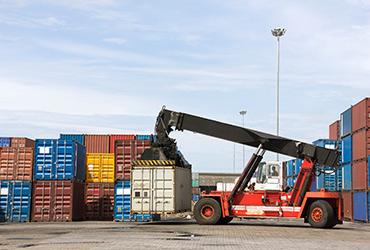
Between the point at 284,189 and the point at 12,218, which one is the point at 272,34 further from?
the point at 12,218

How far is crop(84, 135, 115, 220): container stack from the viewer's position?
33875 mm

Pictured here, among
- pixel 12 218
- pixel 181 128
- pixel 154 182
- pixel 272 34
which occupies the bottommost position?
pixel 12 218

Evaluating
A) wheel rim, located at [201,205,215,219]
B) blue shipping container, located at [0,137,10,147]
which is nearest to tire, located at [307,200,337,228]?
wheel rim, located at [201,205,215,219]

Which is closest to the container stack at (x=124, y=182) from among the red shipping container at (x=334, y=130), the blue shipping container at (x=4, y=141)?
the blue shipping container at (x=4, y=141)

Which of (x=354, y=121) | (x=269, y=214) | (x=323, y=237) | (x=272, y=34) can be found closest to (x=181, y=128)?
(x=269, y=214)

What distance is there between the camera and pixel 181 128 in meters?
26.7

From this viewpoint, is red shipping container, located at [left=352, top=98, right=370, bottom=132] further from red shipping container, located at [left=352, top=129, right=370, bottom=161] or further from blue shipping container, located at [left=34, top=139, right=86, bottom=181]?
blue shipping container, located at [left=34, top=139, right=86, bottom=181]

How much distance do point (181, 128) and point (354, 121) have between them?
13.6 m

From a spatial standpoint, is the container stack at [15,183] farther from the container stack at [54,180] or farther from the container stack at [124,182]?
the container stack at [124,182]

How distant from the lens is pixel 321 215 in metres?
24.4

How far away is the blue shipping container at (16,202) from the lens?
30922 millimetres

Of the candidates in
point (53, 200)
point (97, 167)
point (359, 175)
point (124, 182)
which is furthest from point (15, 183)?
point (359, 175)

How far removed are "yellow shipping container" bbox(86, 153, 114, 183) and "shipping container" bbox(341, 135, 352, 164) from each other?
599 inches

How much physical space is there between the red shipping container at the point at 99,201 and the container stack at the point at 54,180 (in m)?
3.06
